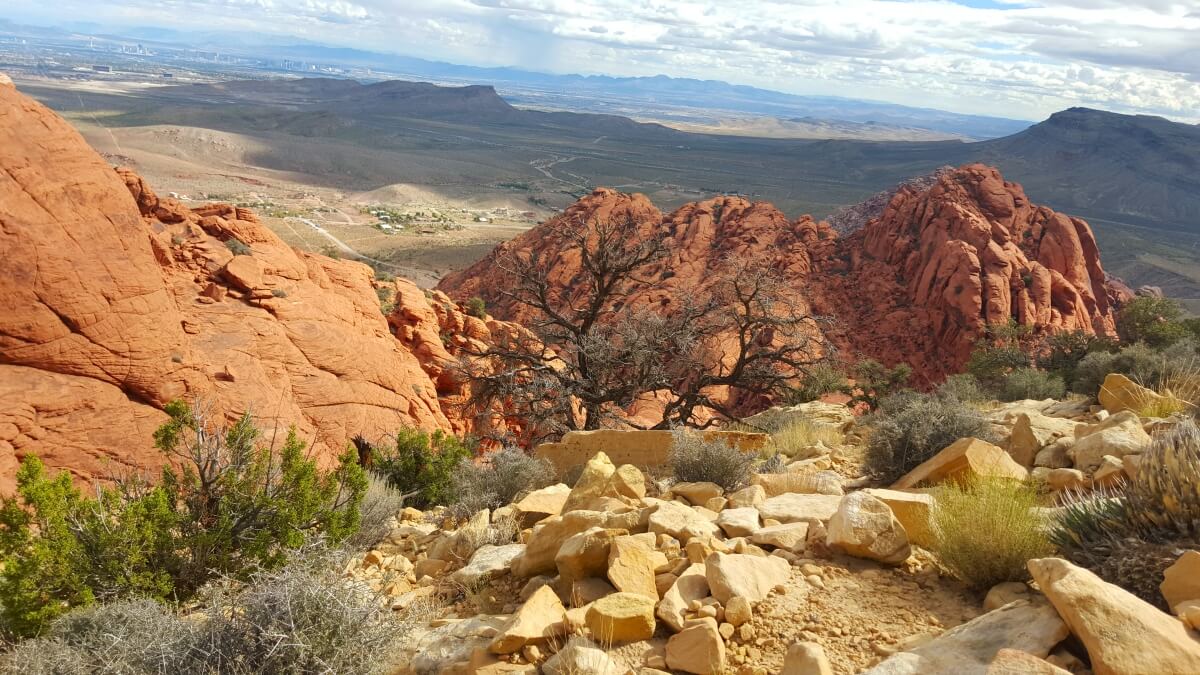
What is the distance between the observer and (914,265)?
3659cm

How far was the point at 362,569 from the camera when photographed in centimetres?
660

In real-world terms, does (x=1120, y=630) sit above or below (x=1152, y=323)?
above

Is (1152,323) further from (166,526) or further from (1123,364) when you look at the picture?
(166,526)

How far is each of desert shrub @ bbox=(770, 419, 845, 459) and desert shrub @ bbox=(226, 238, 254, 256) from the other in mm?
15051

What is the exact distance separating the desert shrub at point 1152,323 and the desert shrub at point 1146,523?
80.4 ft

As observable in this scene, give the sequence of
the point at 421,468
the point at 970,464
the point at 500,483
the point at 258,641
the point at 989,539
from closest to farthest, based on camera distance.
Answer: the point at 258,641, the point at 989,539, the point at 970,464, the point at 500,483, the point at 421,468

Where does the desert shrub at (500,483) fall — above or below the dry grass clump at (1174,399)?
below

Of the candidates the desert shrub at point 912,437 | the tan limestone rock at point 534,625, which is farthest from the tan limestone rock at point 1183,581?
the desert shrub at point 912,437

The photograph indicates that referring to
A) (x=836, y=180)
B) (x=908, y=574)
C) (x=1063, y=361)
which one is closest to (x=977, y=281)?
(x=1063, y=361)

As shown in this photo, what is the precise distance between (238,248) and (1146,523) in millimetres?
20093

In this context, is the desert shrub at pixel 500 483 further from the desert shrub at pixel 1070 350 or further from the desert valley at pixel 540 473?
the desert shrub at pixel 1070 350

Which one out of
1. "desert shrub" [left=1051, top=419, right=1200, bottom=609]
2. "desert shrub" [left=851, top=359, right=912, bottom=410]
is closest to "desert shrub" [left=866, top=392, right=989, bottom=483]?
"desert shrub" [left=1051, top=419, right=1200, bottom=609]

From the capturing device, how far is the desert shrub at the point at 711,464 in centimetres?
783

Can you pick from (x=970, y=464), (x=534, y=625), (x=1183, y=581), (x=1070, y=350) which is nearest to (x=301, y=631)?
(x=534, y=625)
